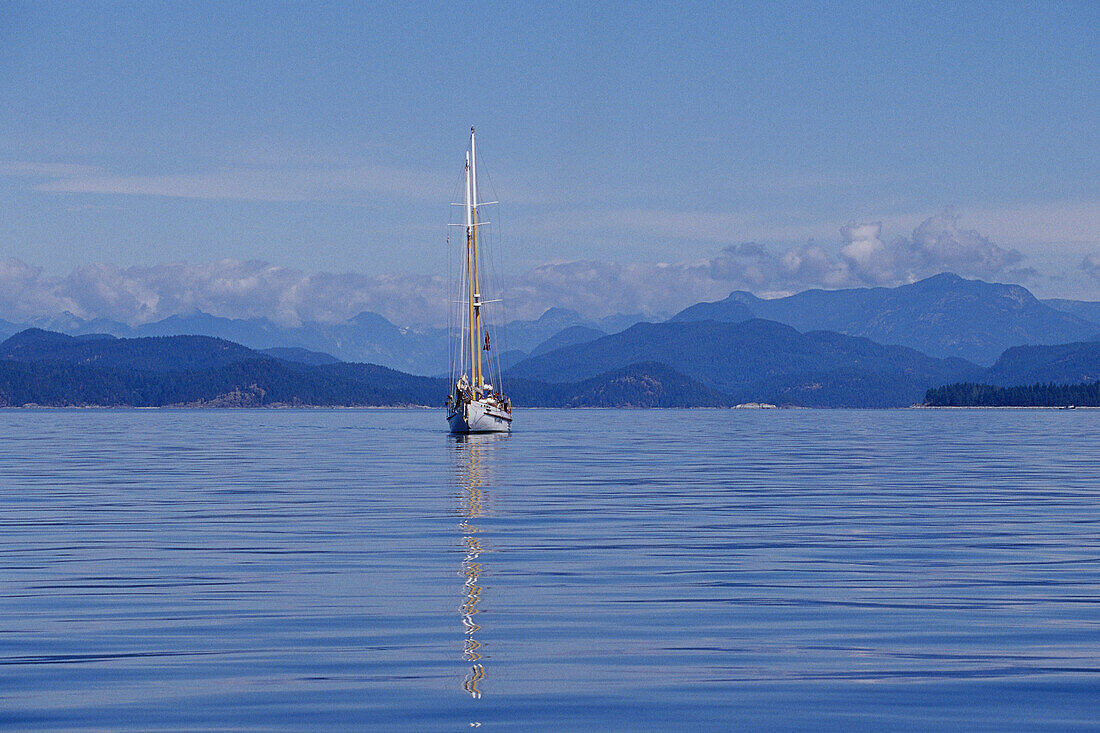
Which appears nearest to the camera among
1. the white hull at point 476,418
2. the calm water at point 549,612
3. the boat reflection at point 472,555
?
the calm water at point 549,612

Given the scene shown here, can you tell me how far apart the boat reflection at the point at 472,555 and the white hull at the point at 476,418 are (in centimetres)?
4909

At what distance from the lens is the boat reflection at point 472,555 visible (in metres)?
20.9

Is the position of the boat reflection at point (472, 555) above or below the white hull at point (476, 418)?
below

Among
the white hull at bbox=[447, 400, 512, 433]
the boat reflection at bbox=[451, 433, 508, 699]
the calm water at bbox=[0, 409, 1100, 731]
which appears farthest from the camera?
the white hull at bbox=[447, 400, 512, 433]

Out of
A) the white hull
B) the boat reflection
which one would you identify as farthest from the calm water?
the white hull

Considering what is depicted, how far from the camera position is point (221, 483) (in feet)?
215

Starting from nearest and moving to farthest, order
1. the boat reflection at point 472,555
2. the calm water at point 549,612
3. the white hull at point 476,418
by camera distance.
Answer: the calm water at point 549,612 → the boat reflection at point 472,555 → the white hull at point 476,418

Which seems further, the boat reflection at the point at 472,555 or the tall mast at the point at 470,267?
the tall mast at the point at 470,267

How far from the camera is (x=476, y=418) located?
148 m

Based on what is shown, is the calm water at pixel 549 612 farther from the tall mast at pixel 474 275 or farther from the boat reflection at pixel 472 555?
the tall mast at pixel 474 275

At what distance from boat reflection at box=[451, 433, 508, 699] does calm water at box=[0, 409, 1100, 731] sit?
9cm

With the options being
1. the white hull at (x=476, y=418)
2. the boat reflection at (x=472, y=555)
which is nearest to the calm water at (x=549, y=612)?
the boat reflection at (x=472, y=555)

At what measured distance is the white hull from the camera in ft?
483

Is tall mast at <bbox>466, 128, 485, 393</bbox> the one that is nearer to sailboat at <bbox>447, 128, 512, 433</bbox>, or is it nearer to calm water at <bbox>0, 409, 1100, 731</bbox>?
sailboat at <bbox>447, 128, 512, 433</bbox>
